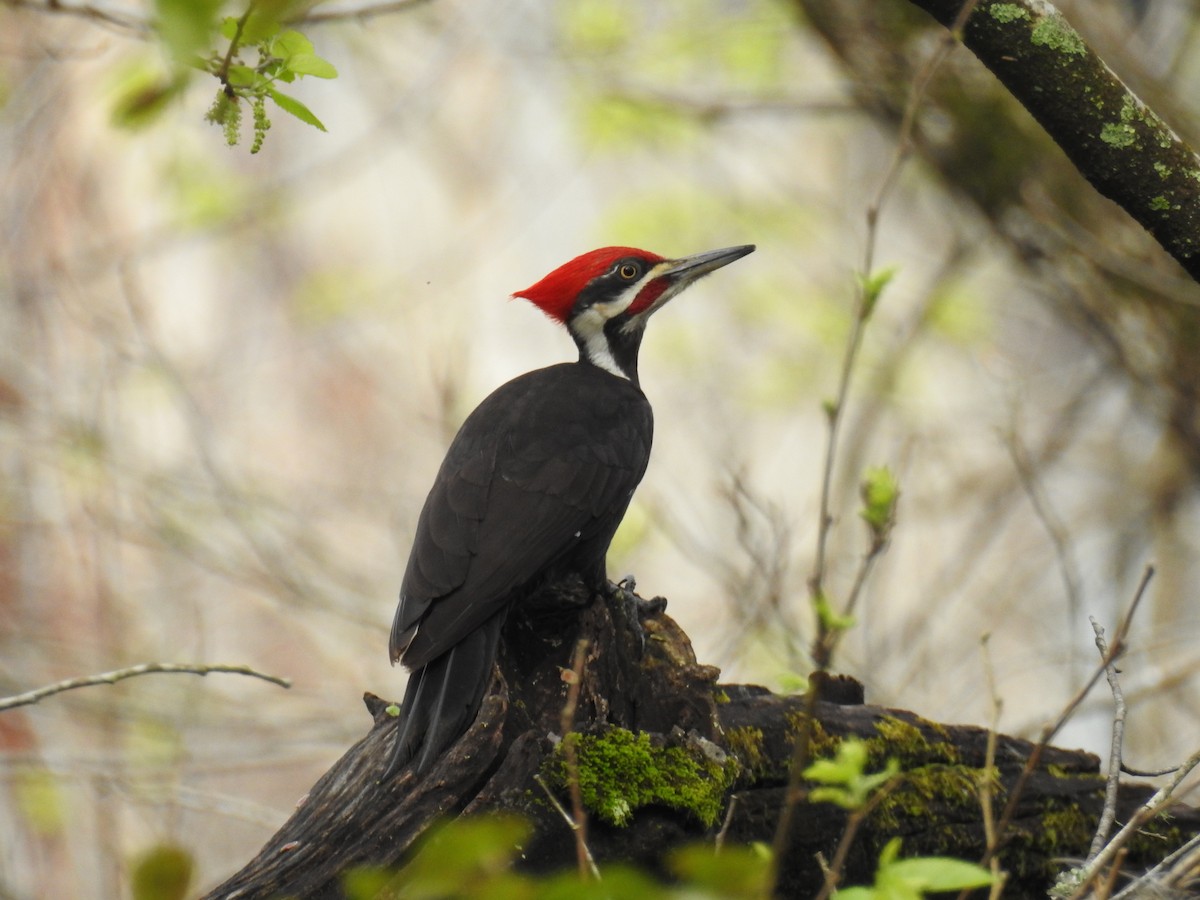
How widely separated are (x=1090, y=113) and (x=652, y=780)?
1.44m

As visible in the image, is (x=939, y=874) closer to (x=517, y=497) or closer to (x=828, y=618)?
(x=828, y=618)

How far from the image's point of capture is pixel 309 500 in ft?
22.3

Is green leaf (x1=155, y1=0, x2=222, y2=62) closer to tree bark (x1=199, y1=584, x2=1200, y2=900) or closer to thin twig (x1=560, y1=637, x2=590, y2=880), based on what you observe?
thin twig (x1=560, y1=637, x2=590, y2=880)

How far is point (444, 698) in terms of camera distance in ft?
8.68

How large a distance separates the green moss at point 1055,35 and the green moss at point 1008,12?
0.03m

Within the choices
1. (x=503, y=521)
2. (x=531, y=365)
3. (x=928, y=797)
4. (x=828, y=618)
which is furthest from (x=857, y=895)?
(x=531, y=365)

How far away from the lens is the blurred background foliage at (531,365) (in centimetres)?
493

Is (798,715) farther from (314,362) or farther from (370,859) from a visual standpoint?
(314,362)

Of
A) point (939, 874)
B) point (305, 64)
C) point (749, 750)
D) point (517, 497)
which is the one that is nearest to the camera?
point (939, 874)

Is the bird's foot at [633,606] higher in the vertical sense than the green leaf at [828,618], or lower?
higher

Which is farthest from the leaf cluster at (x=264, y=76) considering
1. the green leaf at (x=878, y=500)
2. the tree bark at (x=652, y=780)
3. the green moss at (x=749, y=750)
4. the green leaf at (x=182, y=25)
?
the green moss at (x=749, y=750)

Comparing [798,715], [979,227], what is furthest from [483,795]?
[979,227]

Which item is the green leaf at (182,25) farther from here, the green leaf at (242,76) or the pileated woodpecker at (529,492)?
the pileated woodpecker at (529,492)

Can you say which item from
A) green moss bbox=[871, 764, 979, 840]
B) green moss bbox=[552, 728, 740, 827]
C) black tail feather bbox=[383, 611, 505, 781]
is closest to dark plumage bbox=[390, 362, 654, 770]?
black tail feather bbox=[383, 611, 505, 781]
